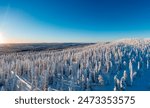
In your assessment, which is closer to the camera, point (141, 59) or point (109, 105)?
point (109, 105)

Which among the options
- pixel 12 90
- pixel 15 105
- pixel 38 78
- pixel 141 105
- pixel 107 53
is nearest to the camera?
pixel 141 105

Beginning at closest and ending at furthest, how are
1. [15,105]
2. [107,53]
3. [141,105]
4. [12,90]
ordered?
[141,105] → [15,105] → [12,90] → [107,53]

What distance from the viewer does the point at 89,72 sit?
155 inches

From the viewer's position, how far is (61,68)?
4.20 m

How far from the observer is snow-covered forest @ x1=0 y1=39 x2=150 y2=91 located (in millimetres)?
3678

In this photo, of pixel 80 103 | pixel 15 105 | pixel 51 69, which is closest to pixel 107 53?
pixel 51 69

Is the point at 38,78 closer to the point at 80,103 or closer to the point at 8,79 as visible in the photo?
the point at 8,79

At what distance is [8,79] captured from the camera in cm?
404

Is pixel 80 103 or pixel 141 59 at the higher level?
pixel 141 59

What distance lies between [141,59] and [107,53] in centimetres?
53

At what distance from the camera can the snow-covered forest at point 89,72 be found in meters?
3.68

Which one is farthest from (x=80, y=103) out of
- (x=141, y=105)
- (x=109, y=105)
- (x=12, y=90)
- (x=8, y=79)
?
(x=8, y=79)

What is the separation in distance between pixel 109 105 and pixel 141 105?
1.00 feet

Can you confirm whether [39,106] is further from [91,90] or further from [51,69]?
[51,69]
